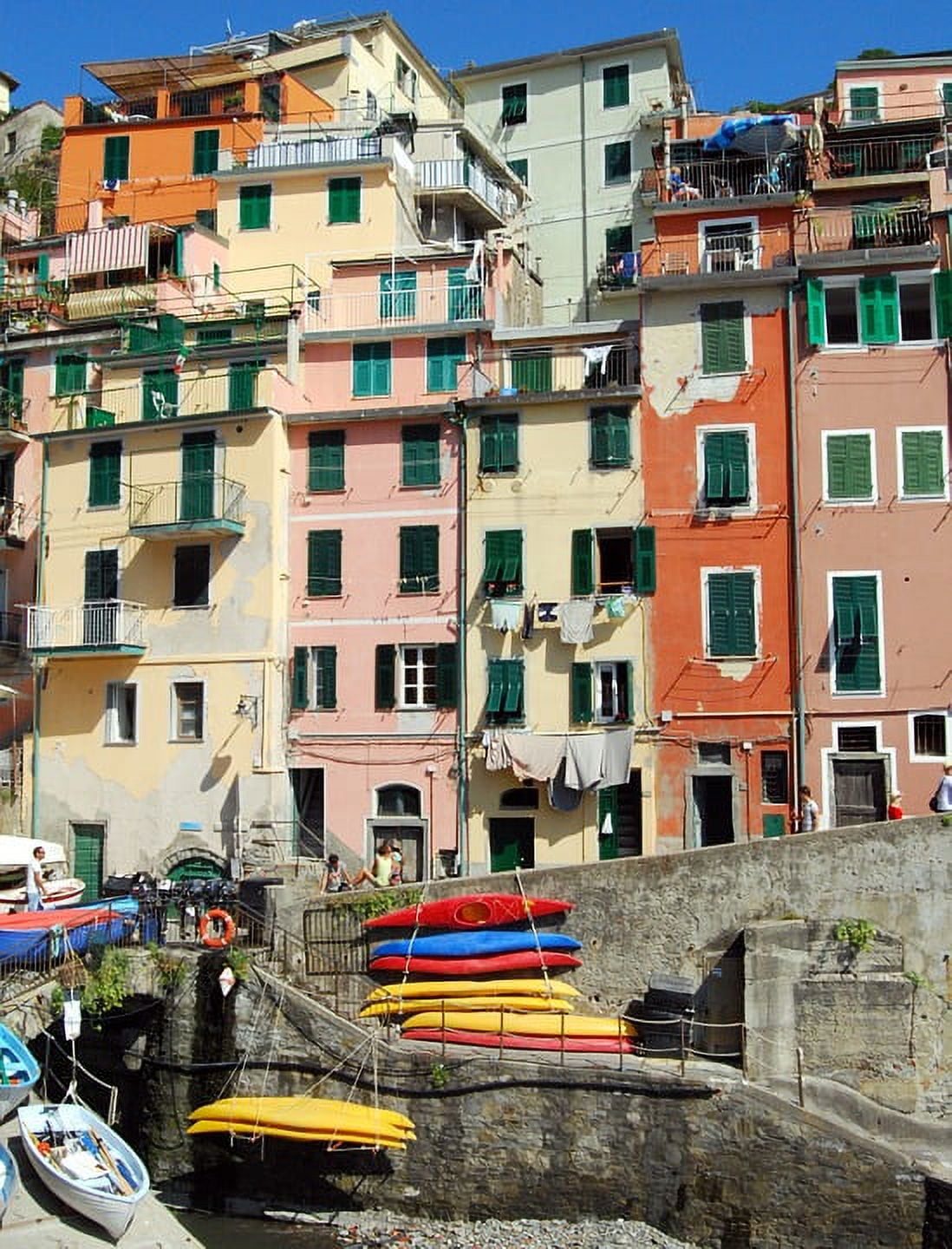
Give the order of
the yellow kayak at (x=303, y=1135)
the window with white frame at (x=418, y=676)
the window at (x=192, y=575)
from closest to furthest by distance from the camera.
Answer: the yellow kayak at (x=303, y=1135) → the window with white frame at (x=418, y=676) → the window at (x=192, y=575)

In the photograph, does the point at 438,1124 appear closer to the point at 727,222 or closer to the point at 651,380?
the point at 651,380

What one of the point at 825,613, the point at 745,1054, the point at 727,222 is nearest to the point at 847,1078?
the point at 745,1054

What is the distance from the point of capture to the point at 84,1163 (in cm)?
2117

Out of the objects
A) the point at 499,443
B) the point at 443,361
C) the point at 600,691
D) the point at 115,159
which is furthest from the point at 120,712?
the point at 115,159

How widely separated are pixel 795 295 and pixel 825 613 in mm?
7378

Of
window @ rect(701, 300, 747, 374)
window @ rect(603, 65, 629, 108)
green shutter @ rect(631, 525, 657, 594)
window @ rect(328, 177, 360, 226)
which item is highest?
window @ rect(603, 65, 629, 108)

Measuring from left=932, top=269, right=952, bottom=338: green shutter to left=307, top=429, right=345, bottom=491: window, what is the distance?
14.1 meters

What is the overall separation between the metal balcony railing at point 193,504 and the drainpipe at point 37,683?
2911 millimetres

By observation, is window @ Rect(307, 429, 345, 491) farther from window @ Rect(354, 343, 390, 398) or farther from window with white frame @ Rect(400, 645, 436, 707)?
window with white frame @ Rect(400, 645, 436, 707)

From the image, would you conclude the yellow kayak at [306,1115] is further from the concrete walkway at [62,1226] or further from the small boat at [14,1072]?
the small boat at [14,1072]

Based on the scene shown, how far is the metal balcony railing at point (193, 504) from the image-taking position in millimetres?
34156

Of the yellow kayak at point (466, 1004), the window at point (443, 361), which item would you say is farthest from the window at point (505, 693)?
the yellow kayak at point (466, 1004)

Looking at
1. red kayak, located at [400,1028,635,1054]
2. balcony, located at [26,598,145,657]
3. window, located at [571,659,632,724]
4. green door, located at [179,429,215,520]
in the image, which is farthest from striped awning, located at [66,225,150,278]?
red kayak, located at [400,1028,635,1054]

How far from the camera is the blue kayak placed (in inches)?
997
